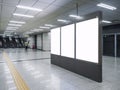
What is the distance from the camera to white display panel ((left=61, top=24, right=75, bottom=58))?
17.8 feet

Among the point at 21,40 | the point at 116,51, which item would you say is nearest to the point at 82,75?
the point at 116,51

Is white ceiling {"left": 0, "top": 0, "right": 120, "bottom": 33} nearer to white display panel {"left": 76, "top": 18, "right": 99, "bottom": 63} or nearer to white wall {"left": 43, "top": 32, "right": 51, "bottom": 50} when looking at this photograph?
white display panel {"left": 76, "top": 18, "right": 99, "bottom": 63}

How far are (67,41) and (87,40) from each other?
5.09ft

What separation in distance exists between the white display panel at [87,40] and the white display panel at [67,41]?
0.42m

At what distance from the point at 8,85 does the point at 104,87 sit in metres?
3.01

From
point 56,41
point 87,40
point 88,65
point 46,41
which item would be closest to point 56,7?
point 56,41

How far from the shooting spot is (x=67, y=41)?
584 cm

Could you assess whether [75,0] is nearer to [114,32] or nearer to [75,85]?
[75,85]

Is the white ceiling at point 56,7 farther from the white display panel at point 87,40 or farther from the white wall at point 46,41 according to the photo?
the white wall at point 46,41

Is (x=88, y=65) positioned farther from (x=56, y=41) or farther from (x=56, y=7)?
(x=56, y=7)

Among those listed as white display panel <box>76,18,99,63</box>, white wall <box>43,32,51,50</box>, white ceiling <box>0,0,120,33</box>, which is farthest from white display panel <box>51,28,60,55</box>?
white wall <box>43,32,51,50</box>

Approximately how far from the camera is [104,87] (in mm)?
3488

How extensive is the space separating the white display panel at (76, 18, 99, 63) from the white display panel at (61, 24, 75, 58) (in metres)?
0.42

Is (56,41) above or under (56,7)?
under
